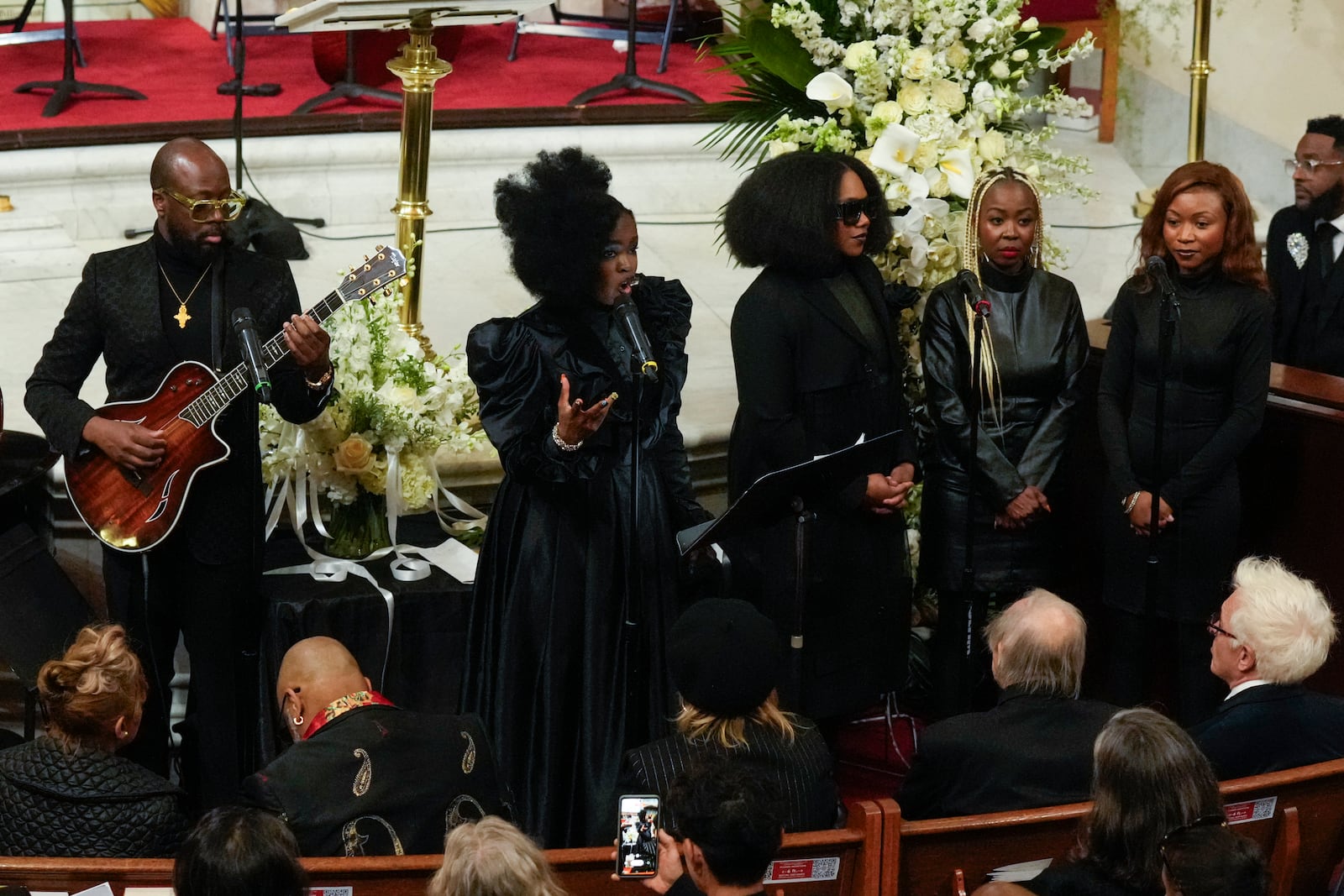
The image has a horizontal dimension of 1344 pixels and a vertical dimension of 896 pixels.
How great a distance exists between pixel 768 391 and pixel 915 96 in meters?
1.16

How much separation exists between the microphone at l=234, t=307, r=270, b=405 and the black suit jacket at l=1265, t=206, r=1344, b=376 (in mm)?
3269

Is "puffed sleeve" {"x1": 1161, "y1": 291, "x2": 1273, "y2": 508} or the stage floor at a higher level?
the stage floor

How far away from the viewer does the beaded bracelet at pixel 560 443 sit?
152 inches

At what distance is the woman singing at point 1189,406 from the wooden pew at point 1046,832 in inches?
44.6

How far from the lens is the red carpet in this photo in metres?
8.27

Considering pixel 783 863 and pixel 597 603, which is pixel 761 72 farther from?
pixel 783 863

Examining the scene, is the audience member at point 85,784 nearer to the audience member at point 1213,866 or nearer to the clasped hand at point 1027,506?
the audience member at point 1213,866

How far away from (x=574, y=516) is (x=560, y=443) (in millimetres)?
289

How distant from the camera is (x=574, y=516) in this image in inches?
162

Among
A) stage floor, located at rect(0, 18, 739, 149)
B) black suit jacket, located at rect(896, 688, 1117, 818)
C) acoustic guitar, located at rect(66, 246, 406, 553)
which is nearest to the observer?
black suit jacket, located at rect(896, 688, 1117, 818)

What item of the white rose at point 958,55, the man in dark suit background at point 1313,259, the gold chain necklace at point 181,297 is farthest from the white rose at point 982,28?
the gold chain necklace at point 181,297

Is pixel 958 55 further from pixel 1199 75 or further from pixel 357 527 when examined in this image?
pixel 357 527

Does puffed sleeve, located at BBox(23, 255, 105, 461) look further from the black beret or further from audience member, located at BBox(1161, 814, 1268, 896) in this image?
audience member, located at BBox(1161, 814, 1268, 896)

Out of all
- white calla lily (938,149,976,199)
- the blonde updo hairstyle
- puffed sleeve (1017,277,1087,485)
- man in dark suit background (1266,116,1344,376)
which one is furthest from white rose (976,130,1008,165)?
the blonde updo hairstyle
